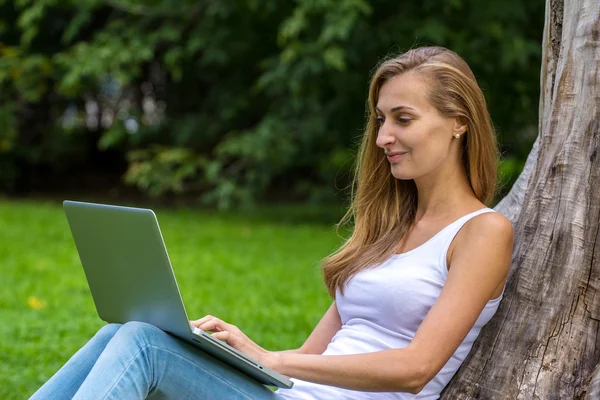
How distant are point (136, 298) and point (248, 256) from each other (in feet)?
19.1

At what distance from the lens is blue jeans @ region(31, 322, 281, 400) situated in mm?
2186

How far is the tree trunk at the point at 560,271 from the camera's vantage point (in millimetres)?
2434

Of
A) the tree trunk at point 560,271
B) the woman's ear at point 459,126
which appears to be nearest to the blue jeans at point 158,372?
the tree trunk at point 560,271

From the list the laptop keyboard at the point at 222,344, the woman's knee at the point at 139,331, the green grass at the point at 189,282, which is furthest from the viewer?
the green grass at the point at 189,282

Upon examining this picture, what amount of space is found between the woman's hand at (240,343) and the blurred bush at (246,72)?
5.57 meters

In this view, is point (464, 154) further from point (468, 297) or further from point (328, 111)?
point (328, 111)

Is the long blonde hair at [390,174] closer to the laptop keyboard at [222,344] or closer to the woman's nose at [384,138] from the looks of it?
the woman's nose at [384,138]

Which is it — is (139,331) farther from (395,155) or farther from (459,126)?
(459,126)

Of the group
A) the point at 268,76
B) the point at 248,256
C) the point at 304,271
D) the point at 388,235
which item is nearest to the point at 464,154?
the point at 388,235

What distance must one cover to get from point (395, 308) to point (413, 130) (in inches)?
19.0

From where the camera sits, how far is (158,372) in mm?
2264

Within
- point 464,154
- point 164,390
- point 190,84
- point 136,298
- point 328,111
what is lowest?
point 190,84

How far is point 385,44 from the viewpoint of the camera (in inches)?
386

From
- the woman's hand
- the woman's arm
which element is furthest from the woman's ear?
the woman's hand
